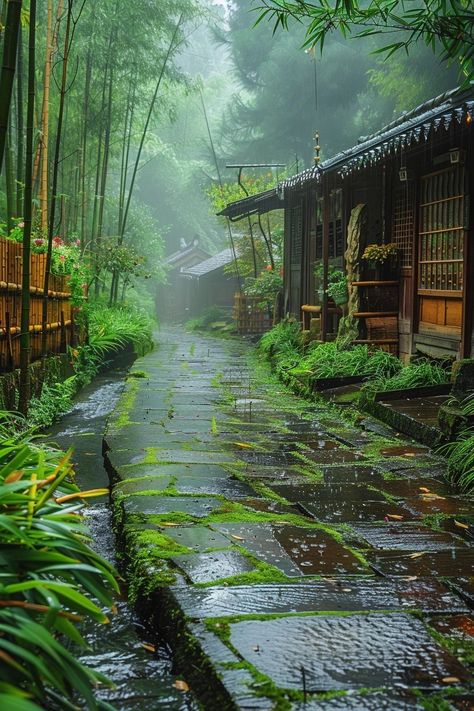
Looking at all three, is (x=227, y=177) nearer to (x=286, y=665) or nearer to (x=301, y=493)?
(x=301, y=493)

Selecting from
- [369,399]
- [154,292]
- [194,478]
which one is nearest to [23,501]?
[194,478]

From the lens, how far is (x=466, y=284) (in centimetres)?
784

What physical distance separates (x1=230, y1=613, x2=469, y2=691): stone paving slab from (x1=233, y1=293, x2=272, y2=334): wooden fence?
19864 mm

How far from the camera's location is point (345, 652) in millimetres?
2383

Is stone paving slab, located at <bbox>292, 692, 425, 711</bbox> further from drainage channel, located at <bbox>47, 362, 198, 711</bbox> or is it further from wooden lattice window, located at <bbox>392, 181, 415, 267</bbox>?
wooden lattice window, located at <bbox>392, 181, 415, 267</bbox>

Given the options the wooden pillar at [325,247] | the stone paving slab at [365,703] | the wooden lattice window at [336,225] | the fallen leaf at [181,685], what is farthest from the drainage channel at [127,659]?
the wooden lattice window at [336,225]

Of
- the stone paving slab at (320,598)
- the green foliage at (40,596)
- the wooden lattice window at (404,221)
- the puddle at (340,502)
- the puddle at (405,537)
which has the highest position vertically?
the wooden lattice window at (404,221)

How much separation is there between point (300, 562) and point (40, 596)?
160 cm

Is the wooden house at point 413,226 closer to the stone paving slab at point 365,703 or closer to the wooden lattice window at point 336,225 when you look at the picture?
the wooden lattice window at point 336,225

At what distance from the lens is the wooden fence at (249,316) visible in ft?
74.0

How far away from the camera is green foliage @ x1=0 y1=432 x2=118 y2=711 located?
67.6 inches

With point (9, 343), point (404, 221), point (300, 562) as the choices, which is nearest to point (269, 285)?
point (404, 221)

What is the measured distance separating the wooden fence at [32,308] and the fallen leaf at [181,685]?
481 cm

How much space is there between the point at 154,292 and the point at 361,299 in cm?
3163
